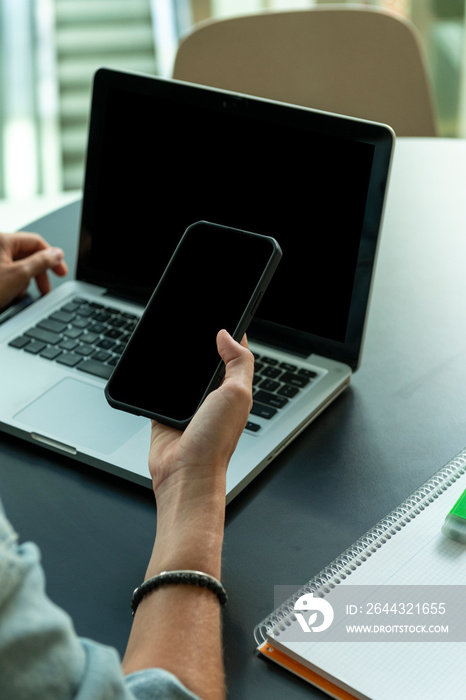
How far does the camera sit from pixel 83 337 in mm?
956

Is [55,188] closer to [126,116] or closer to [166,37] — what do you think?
[166,37]

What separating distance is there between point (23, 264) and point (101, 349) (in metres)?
0.20

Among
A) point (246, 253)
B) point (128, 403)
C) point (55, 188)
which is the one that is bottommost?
point (55, 188)

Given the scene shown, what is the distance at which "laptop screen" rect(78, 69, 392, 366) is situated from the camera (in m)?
0.85

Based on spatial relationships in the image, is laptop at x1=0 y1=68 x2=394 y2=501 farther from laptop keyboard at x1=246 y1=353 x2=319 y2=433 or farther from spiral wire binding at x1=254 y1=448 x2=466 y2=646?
Answer: spiral wire binding at x1=254 y1=448 x2=466 y2=646

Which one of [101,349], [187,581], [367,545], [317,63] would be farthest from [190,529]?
[317,63]

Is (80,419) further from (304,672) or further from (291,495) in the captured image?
Result: (304,672)

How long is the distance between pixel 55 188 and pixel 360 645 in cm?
253

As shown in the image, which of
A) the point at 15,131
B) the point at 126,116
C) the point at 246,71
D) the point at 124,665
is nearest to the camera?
the point at 124,665

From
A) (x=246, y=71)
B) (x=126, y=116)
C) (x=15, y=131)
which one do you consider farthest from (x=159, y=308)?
(x=15, y=131)

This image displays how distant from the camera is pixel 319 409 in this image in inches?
33.2

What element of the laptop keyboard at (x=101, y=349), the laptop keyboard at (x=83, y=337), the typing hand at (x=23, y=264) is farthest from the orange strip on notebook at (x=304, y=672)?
the typing hand at (x=23, y=264)

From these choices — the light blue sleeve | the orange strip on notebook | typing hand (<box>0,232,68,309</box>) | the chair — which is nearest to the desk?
the orange strip on notebook

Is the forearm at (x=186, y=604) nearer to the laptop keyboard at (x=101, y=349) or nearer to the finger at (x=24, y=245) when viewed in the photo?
the laptop keyboard at (x=101, y=349)
